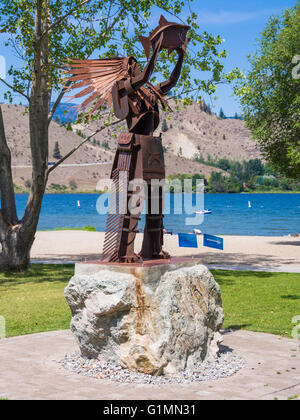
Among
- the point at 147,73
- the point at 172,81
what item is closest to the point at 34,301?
the point at 172,81

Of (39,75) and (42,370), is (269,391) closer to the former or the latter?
(42,370)

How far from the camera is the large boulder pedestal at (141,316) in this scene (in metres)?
6.78

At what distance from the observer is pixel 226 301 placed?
40.0ft

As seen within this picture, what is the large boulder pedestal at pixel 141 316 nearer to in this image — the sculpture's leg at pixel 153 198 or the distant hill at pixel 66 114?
the sculpture's leg at pixel 153 198

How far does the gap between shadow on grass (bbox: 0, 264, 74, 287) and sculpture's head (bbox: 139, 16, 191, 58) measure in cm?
862

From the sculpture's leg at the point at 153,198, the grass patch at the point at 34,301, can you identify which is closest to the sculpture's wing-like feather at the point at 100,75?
the sculpture's leg at the point at 153,198

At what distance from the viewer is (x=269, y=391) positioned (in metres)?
6.05

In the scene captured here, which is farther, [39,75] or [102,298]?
[39,75]

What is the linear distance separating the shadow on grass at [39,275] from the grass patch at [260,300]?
4579mm

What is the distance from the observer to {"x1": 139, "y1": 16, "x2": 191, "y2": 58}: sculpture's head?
25.3ft

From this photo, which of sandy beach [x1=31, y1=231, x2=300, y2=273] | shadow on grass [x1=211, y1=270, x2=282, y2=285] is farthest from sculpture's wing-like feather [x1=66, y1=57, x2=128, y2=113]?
sandy beach [x1=31, y1=231, x2=300, y2=273]

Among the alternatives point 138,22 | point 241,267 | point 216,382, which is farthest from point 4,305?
point 138,22

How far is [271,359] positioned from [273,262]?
12110 millimetres

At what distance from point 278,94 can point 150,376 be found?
19.5 meters
